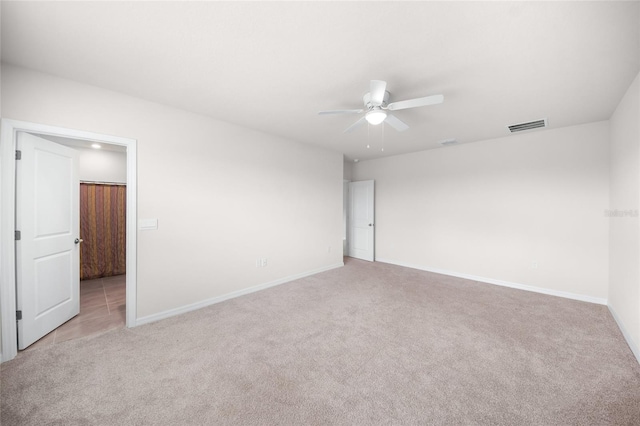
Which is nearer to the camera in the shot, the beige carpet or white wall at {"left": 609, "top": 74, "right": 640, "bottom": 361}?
the beige carpet

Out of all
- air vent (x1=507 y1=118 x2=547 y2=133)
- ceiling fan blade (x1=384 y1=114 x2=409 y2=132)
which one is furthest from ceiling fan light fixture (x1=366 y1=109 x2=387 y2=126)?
air vent (x1=507 y1=118 x2=547 y2=133)

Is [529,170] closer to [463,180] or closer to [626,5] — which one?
[463,180]

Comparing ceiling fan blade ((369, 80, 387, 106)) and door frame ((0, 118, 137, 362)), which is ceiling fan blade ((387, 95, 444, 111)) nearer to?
ceiling fan blade ((369, 80, 387, 106))

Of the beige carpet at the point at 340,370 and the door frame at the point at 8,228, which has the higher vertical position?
the door frame at the point at 8,228

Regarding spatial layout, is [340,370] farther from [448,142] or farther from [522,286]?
[448,142]

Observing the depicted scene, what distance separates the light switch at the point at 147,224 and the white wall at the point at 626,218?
4953 millimetres

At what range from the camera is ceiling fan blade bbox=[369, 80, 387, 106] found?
194 cm

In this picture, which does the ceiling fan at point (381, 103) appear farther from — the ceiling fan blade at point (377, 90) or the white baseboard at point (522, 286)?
the white baseboard at point (522, 286)

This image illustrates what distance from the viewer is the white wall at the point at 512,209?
136 inches

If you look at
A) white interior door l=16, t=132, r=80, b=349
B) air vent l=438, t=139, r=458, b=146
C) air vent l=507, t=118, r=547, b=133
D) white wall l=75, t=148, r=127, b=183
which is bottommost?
white interior door l=16, t=132, r=80, b=349

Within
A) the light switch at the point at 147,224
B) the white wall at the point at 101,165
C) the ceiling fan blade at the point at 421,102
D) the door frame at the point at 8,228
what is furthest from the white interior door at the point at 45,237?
the ceiling fan blade at the point at 421,102

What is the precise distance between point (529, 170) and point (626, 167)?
4.36 ft

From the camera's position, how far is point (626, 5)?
1464 millimetres

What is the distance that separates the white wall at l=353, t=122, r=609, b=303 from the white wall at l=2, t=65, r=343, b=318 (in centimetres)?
239
